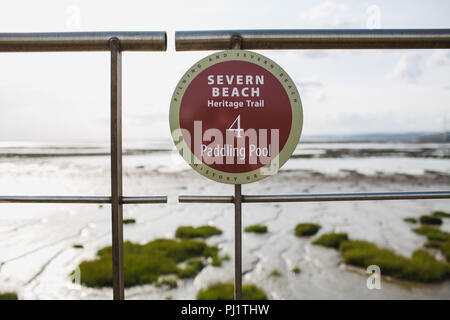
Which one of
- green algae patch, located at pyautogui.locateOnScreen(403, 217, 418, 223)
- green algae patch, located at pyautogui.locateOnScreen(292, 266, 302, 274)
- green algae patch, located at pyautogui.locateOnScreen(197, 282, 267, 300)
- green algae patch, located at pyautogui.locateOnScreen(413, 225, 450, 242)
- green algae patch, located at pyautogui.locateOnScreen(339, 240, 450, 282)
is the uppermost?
green algae patch, located at pyautogui.locateOnScreen(403, 217, 418, 223)

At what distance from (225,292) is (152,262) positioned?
2.04 metres

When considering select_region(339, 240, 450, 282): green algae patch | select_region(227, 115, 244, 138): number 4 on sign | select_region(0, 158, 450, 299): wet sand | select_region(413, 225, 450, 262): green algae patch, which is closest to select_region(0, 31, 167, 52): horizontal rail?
select_region(227, 115, 244, 138): number 4 on sign

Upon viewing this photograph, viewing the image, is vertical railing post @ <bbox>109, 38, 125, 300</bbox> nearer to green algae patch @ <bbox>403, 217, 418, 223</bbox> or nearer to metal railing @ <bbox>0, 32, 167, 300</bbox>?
metal railing @ <bbox>0, 32, 167, 300</bbox>

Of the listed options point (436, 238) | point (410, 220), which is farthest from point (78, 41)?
point (410, 220)

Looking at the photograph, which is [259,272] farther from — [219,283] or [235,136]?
[235,136]

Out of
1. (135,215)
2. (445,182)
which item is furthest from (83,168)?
(445,182)

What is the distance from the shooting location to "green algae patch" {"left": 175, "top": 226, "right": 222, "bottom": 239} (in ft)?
31.7

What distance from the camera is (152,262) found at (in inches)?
296

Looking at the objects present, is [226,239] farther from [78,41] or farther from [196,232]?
[78,41]

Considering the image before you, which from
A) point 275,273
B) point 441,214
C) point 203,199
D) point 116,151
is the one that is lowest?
point 275,273

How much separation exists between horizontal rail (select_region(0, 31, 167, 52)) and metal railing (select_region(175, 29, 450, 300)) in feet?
0.34

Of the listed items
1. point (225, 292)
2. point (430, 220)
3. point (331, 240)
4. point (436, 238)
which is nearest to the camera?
point (225, 292)
